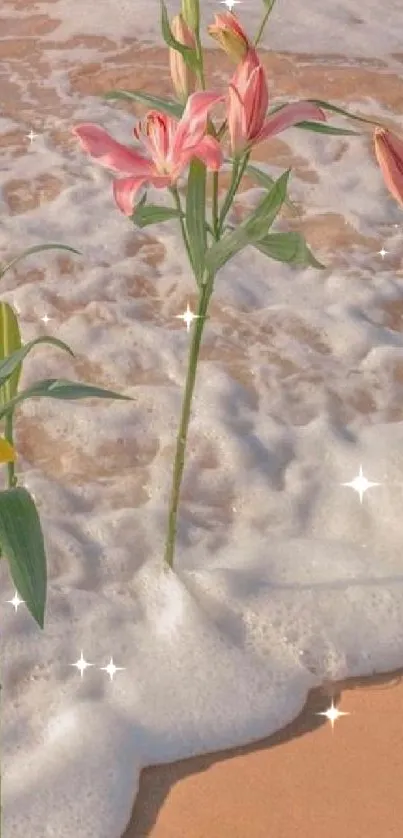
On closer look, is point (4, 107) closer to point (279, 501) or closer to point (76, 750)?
point (279, 501)

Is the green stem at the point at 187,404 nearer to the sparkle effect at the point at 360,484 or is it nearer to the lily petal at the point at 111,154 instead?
the lily petal at the point at 111,154

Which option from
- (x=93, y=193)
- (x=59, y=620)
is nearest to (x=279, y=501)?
(x=59, y=620)

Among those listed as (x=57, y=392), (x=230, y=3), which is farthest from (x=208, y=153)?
(x=230, y=3)

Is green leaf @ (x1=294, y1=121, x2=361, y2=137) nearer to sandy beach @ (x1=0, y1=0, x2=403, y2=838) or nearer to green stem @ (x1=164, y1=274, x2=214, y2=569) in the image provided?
green stem @ (x1=164, y1=274, x2=214, y2=569)

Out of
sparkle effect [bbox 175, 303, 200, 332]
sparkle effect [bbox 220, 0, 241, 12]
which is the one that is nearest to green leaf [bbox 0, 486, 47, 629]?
sparkle effect [bbox 175, 303, 200, 332]

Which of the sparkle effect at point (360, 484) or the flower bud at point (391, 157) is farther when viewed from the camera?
the sparkle effect at point (360, 484)

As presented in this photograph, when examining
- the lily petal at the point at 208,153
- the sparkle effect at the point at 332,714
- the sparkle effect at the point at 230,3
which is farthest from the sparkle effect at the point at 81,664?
the sparkle effect at the point at 230,3

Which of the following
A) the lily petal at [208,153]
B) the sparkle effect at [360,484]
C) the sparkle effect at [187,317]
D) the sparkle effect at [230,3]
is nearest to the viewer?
the lily petal at [208,153]

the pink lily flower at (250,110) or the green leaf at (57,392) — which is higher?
the pink lily flower at (250,110)
